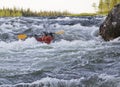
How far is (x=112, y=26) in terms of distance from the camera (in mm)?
13984

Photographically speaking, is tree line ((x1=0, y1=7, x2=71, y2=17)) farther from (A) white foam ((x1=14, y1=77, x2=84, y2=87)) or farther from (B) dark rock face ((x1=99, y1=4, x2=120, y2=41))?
(A) white foam ((x1=14, y1=77, x2=84, y2=87))

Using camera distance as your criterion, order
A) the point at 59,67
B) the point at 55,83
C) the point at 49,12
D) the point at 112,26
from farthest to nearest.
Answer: the point at 49,12 < the point at 112,26 < the point at 59,67 < the point at 55,83

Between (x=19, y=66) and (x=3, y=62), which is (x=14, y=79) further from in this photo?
(x=3, y=62)

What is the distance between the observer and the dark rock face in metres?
13.9

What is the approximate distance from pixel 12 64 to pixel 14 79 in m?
1.71

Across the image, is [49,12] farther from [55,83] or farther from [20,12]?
[55,83]

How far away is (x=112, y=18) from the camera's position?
14.2 m

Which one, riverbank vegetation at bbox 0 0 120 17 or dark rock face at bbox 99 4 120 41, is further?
riverbank vegetation at bbox 0 0 120 17

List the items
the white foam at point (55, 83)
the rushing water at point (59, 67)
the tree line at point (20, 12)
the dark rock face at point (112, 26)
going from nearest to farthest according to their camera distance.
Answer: the white foam at point (55, 83)
the rushing water at point (59, 67)
the dark rock face at point (112, 26)
the tree line at point (20, 12)

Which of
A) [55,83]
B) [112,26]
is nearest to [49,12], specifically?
[112,26]

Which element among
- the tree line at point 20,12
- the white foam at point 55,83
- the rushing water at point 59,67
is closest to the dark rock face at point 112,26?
the rushing water at point 59,67

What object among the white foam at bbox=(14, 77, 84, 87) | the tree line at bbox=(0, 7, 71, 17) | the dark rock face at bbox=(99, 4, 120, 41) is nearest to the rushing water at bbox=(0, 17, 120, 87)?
the white foam at bbox=(14, 77, 84, 87)

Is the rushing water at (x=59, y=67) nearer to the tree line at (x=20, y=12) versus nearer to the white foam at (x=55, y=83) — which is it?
the white foam at (x=55, y=83)

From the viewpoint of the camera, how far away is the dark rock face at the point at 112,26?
1389cm
